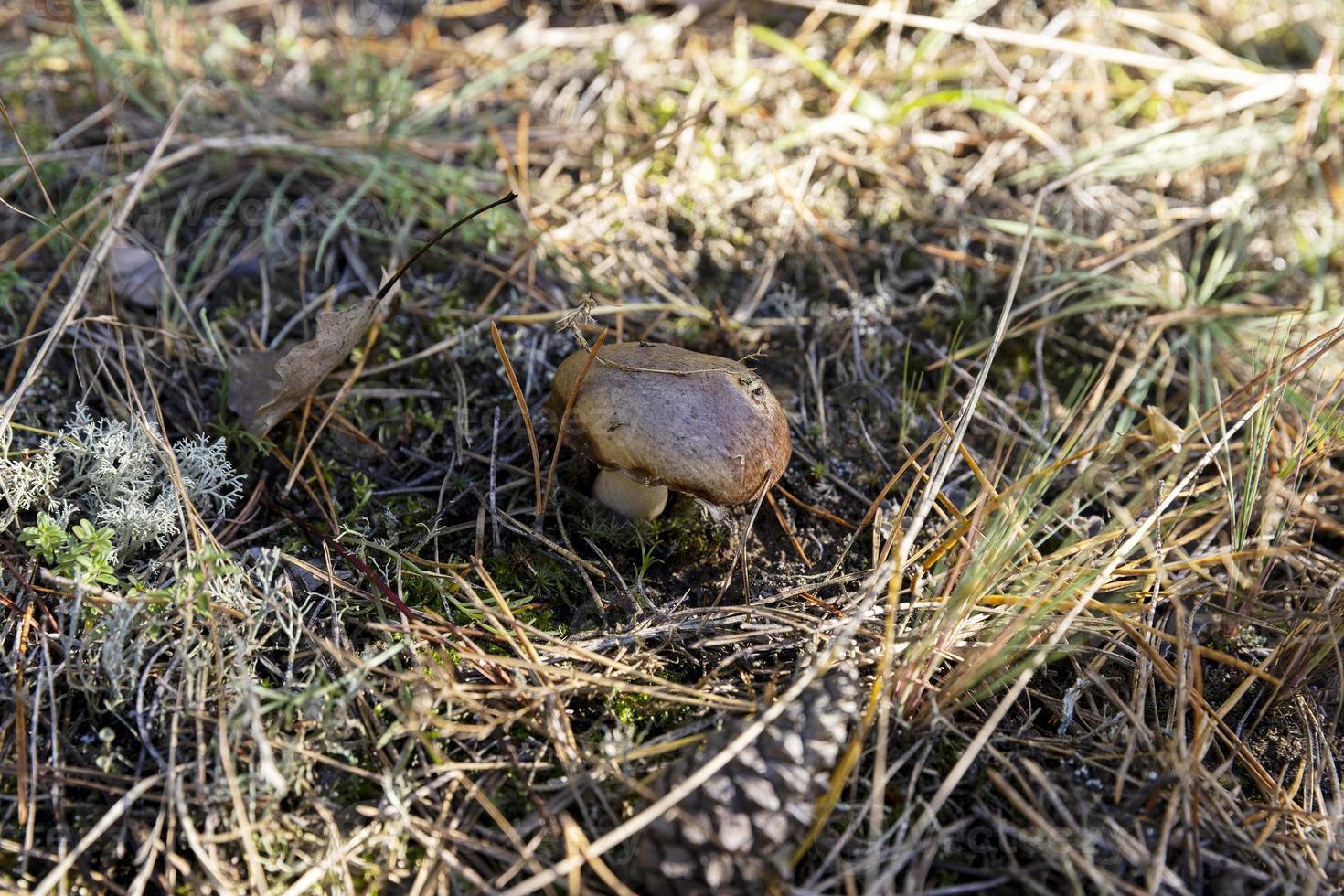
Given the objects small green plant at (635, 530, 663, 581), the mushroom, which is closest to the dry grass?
small green plant at (635, 530, 663, 581)

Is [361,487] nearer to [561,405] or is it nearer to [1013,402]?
[561,405]

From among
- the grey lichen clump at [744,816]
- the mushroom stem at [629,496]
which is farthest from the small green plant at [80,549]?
the grey lichen clump at [744,816]

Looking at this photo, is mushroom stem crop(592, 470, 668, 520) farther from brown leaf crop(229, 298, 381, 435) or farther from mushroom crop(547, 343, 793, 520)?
brown leaf crop(229, 298, 381, 435)

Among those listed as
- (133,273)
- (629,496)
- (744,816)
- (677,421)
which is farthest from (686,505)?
(133,273)

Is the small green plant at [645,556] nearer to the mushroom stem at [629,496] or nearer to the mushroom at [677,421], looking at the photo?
the mushroom stem at [629,496]

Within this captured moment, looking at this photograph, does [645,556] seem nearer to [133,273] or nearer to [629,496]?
[629,496]
